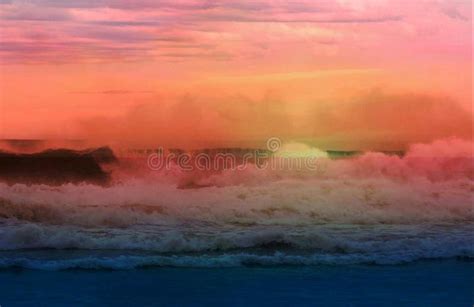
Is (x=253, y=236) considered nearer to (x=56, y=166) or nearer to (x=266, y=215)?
(x=266, y=215)

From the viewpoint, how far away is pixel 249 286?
21.6ft

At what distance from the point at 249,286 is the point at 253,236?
5.33ft

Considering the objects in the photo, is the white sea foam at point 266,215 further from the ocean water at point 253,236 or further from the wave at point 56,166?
the wave at point 56,166

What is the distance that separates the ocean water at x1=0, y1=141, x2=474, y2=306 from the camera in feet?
21.1

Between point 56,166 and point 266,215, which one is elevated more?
point 56,166

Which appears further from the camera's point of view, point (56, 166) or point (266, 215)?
point (56, 166)

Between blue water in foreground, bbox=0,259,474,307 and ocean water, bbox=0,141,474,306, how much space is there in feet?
0.06

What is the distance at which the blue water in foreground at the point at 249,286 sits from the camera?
6.12 metres

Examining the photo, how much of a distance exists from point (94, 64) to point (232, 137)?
2277 mm

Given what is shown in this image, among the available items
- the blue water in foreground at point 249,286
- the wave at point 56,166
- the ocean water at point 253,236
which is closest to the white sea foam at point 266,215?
the ocean water at point 253,236

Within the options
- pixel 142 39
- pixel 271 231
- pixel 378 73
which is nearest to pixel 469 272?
pixel 271 231

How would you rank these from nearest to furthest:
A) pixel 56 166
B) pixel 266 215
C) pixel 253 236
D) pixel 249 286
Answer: pixel 249 286
pixel 253 236
pixel 266 215
pixel 56 166

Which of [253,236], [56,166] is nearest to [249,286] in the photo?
[253,236]

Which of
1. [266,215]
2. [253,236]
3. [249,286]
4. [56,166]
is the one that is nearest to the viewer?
[249,286]
